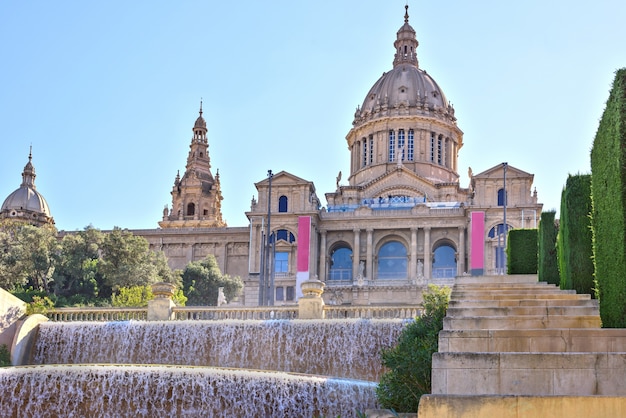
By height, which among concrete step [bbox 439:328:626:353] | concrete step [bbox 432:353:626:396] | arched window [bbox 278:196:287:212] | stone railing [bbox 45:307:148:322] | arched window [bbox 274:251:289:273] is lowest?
concrete step [bbox 432:353:626:396]

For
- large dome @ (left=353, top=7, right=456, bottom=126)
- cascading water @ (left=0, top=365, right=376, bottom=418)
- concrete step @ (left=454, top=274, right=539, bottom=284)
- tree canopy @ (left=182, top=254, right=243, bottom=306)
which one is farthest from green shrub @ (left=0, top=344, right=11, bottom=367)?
large dome @ (left=353, top=7, right=456, bottom=126)

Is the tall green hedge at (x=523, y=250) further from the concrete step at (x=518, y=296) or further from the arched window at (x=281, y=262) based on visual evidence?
the arched window at (x=281, y=262)

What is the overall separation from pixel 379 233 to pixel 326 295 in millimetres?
9310

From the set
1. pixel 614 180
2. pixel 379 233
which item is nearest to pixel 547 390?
pixel 614 180

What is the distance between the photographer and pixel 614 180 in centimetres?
1570

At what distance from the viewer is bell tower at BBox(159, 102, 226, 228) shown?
93000 millimetres

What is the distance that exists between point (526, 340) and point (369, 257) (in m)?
58.4

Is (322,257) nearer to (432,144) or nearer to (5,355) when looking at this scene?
(432,144)

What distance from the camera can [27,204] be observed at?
10388 centimetres

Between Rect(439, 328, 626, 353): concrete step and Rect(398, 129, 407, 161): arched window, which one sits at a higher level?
Rect(398, 129, 407, 161): arched window

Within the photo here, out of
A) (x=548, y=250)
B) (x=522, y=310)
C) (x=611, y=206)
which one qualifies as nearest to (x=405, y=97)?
(x=548, y=250)

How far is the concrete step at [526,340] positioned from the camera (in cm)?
1562

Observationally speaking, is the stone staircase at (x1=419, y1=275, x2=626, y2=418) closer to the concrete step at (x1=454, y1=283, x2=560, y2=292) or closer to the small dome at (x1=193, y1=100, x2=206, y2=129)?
the concrete step at (x1=454, y1=283, x2=560, y2=292)

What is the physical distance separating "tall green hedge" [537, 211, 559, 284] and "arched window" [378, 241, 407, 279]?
44.7 metres
